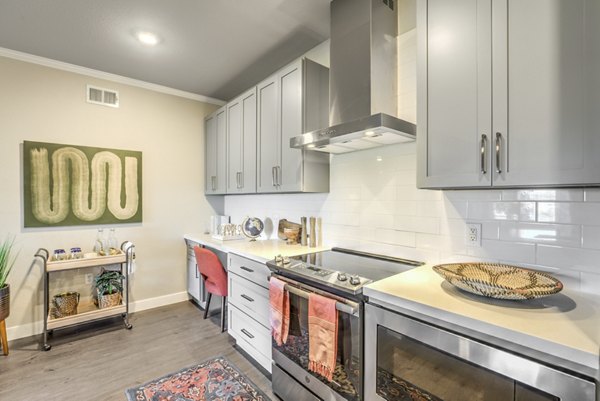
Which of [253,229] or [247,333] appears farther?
[253,229]

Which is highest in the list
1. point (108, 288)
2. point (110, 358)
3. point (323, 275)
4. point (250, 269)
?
point (323, 275)

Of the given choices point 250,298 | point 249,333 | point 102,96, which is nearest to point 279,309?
point 250,298

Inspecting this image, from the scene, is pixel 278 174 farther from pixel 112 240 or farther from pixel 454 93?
pixel 112 240

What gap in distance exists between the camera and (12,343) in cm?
273

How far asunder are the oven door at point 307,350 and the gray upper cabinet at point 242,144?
4.92 feet

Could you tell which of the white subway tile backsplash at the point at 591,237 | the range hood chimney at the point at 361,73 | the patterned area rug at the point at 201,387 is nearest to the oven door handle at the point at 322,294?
the patterned area rug at the point at 201,387

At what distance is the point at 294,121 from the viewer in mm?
2420

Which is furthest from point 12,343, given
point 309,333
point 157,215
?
point 309,333

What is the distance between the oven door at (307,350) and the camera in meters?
1.46

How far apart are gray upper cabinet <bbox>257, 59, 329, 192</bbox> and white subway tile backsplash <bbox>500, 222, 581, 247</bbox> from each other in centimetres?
141

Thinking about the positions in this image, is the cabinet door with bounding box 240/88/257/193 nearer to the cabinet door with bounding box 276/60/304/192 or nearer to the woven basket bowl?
the cabinet door with bounding box 276/60/304/192

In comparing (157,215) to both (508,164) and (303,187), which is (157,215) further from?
(508,164)

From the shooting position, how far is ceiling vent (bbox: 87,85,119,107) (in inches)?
125

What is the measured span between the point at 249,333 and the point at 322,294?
1.08 meters
